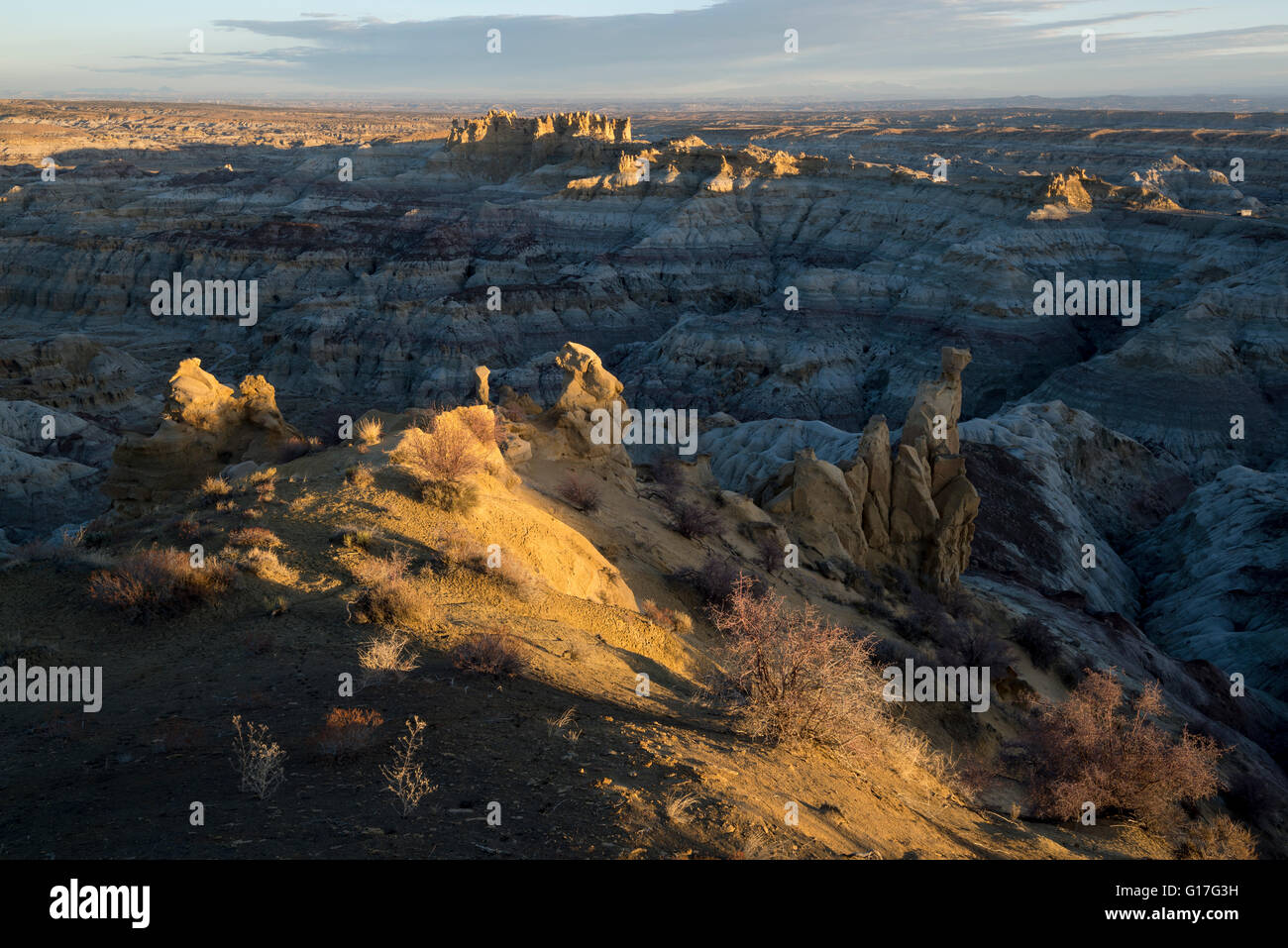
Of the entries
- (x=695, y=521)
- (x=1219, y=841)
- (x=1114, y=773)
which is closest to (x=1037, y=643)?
(x=1219, y=841)

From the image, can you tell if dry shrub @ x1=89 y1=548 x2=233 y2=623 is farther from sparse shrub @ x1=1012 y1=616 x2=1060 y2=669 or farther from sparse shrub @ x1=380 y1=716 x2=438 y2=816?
sparse shrub @ x1=1012 y1=616 x2=1060 y2=669

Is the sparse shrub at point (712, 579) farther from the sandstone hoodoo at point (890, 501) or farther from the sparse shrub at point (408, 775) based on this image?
the sparse shrub at point (408, 775)

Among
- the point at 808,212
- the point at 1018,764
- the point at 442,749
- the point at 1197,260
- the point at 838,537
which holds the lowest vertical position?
the point at 1018,764

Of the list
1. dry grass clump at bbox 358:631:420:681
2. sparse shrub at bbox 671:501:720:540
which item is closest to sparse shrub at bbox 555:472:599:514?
sparse shrub at bbox 671:501:720:540

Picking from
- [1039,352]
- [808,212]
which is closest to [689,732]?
[1039,352]
